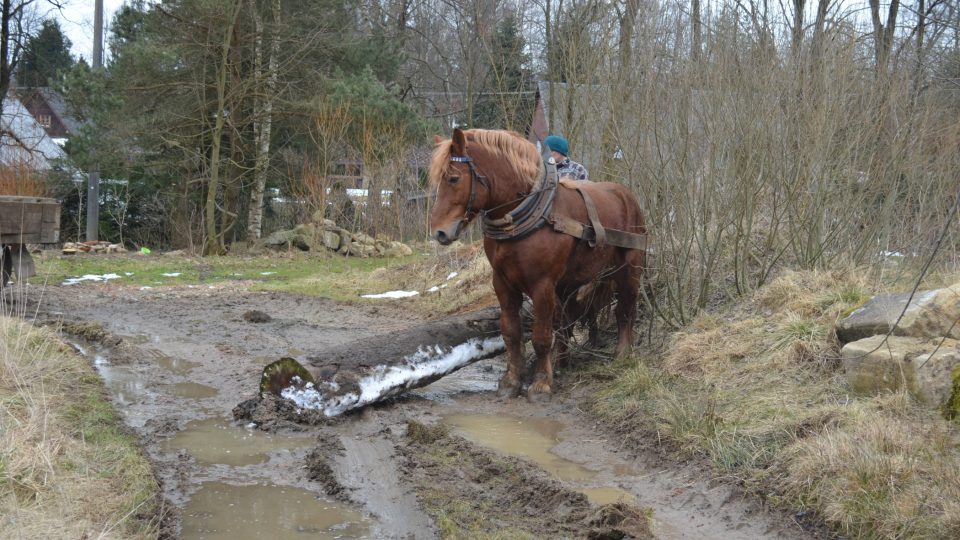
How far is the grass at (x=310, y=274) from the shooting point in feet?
44.4

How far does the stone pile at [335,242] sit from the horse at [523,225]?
14345mm

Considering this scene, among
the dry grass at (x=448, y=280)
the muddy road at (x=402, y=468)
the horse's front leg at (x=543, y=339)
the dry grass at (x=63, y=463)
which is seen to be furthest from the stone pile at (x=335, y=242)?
the dry grass at (x=63, y=463)

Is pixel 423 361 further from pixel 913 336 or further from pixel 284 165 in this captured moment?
pixel 284 165

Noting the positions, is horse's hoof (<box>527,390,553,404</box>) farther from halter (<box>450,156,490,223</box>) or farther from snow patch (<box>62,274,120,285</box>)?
snow patch (<box>62,274,120,285</box>)

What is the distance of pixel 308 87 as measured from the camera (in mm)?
22875

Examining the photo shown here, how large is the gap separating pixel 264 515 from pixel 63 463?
3.86 feet

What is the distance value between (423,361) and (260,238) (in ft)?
59.3

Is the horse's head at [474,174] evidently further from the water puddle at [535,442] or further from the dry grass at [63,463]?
the dry grass at [63,463]

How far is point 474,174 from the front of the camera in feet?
22.1

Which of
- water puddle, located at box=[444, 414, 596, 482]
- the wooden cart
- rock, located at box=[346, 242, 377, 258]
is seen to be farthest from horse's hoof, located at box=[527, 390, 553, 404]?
rock, located at box=[346, 242, 377, 258]

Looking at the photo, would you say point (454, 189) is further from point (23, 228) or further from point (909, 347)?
point (23, 228)

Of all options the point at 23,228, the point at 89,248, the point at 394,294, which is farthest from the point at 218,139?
the point at 23,228

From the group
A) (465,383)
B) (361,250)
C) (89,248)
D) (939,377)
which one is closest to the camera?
(939,377)

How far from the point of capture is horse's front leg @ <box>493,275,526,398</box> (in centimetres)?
725
